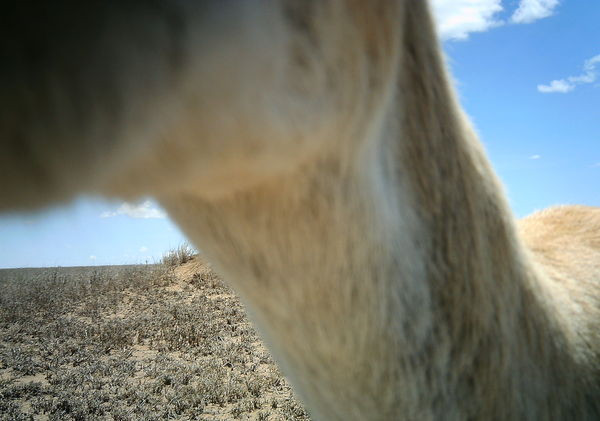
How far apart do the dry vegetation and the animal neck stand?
147 inches

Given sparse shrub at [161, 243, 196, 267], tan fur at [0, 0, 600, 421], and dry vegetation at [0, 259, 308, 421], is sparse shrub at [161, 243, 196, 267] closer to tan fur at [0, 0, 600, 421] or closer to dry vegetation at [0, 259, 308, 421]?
dry vegetation at [0, 259, 308, 421]

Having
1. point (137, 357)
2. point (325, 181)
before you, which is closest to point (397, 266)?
point (325, 181)

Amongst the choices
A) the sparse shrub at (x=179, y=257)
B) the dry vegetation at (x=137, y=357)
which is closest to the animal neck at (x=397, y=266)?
the dry vegetation at (x=137, y=357)

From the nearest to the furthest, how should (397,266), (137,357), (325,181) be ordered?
1. (325,181)
2. (397,266)
3. (137,357)

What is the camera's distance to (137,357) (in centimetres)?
646

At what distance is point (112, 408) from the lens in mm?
4820

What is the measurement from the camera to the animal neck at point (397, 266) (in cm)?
96

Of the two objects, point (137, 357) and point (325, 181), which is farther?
point (137, 357)

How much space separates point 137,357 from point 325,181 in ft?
20.7

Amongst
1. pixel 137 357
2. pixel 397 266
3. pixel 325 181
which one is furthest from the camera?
pixel 137 357

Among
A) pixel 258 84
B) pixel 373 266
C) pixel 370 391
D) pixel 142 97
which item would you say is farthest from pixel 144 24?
pixel 370 391

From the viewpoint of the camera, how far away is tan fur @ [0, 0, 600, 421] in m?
0.55

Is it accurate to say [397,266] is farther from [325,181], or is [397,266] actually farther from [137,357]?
[137,357]

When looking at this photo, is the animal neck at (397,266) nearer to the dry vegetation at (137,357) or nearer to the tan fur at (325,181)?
the tan fur at (325,181)
